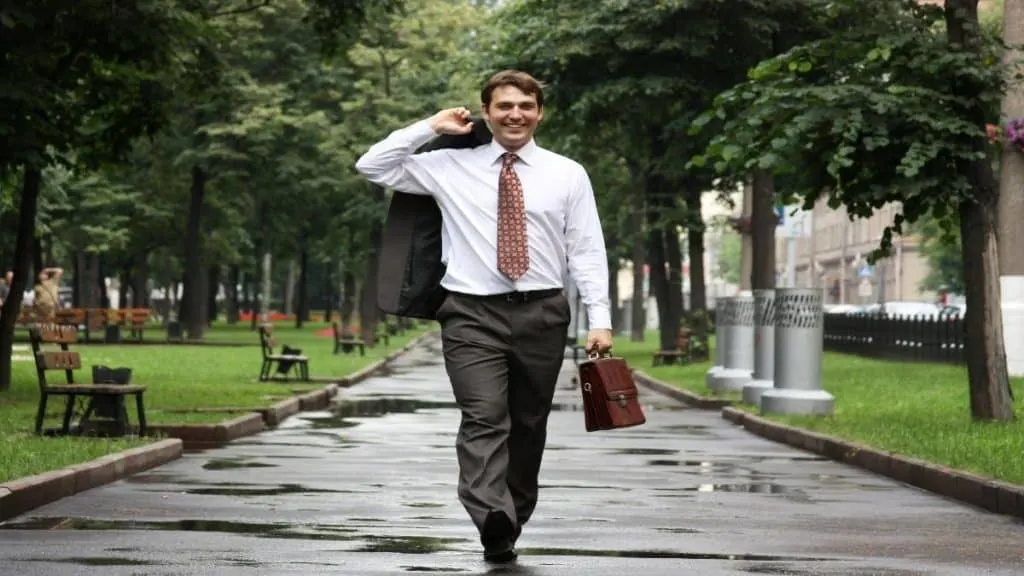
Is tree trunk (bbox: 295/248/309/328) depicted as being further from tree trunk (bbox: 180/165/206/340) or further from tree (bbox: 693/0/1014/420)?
tree (bbox: 693/0/1014/420)

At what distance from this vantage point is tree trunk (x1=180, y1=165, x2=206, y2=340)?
56906 millimetres

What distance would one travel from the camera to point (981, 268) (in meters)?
19.7

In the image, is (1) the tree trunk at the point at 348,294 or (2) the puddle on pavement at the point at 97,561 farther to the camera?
(1) the tree trunk at the point at 348,294

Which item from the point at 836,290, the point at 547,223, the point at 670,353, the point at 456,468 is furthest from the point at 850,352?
the point at 836,290

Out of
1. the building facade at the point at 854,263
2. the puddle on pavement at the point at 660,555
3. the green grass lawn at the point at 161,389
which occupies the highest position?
the building facade at the point at 854,263

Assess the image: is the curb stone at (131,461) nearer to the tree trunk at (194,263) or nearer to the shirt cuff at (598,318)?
the shirt cuff at (598,318)

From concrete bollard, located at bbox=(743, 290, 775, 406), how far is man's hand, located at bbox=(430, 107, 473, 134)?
1772cm

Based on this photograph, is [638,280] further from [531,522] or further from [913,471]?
[531,522]

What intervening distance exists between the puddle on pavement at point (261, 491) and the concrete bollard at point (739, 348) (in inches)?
685

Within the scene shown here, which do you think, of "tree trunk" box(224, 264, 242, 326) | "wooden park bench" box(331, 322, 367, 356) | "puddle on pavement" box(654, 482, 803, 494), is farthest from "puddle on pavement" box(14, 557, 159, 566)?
"tree trunk" box(224, 264, 242, 326)

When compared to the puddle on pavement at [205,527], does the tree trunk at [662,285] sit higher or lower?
higher

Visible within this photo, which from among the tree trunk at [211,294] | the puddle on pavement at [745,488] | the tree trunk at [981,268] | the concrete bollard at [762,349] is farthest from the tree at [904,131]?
the tree trunk at [211,294]

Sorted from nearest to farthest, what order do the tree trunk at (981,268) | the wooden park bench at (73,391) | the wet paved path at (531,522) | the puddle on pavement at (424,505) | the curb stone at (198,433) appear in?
the wet paved path at (531,522)
the puddle on pavement at (424,505)
the wooden park bench at (73,391)
the curb stone at (198,433)
the tree trunk at (981,268)

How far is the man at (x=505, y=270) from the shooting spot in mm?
8859
